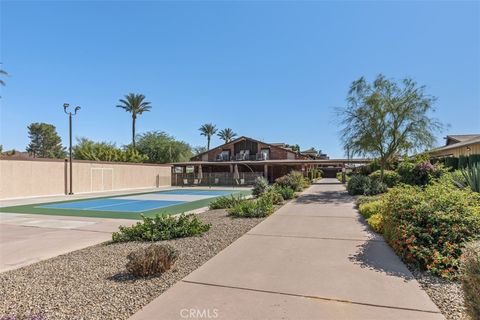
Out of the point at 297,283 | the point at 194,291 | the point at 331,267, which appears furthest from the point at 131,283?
the point at 331,267

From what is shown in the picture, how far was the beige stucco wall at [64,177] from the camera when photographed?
64.5 ft

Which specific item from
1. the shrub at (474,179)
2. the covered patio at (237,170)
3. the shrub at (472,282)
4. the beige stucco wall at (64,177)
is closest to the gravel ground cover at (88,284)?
the shrub at (472,282)

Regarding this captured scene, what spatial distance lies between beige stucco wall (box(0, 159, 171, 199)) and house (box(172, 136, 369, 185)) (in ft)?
17.2

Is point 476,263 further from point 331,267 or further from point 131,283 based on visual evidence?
point 131,283

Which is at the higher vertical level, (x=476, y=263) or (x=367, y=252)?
(x=476, y=263)

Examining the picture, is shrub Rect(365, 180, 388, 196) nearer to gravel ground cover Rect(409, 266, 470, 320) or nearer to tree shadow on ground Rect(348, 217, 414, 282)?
tree shadow on ground Rect(348, 217, 414, 282)

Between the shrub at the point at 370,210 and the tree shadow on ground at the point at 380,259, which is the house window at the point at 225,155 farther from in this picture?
the tree shadow on ground at the point at 380,259

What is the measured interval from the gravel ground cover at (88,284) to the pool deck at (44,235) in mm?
708

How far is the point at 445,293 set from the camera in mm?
3879

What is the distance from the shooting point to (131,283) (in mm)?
4281

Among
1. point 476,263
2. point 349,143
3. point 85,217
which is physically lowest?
point 85,217

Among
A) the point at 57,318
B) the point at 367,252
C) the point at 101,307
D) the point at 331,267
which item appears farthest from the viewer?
the point at 367,252

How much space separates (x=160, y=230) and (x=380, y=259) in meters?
5.04

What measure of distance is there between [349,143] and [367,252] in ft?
47.5
